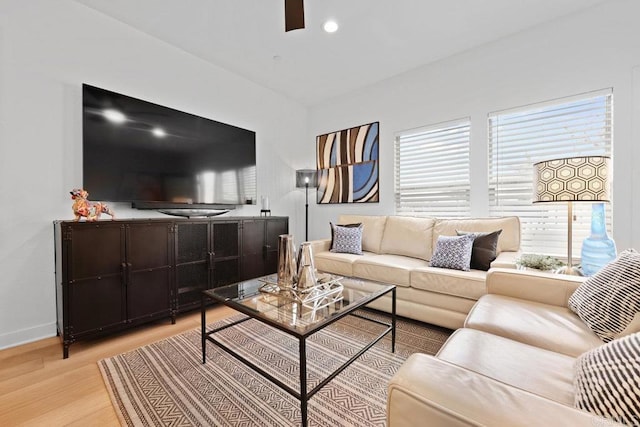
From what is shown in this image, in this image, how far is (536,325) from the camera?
1.27 metres

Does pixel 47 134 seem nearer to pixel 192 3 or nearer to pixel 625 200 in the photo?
pixel 192 3

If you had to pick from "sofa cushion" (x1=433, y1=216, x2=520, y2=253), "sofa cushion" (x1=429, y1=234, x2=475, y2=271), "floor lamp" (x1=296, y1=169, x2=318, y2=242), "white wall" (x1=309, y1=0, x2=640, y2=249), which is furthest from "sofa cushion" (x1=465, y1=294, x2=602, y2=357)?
"floor lamp" (x1=296, y1=169, x2=318, y2=242)

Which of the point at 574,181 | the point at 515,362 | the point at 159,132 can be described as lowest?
the point at 515,362

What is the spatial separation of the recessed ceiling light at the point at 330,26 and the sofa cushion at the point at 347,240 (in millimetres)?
2012

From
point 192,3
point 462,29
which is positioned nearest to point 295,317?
point 192,3

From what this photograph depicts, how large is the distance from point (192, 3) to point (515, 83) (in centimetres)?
303

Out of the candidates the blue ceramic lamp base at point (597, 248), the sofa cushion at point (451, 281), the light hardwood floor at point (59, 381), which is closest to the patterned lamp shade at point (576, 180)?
the blue ceramic lamp base at point (597, 248)

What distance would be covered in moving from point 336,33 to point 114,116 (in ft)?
7.03

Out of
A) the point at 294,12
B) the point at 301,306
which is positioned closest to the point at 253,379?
the point at 301,306

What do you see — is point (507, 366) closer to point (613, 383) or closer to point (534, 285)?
point (613, 383)

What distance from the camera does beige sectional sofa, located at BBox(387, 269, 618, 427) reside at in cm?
55

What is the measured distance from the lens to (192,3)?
227 cm

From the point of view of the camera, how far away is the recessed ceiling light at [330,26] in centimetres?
249

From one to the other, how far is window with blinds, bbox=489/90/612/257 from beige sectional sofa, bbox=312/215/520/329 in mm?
320
